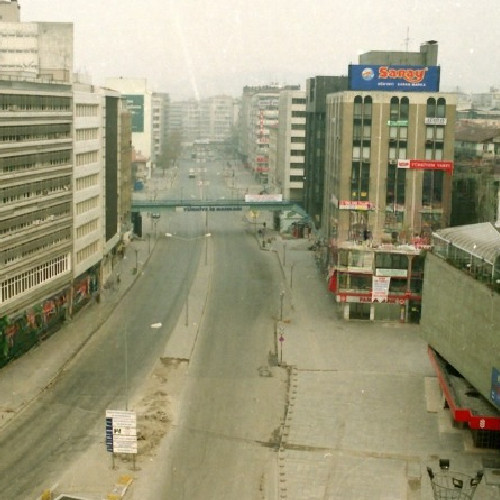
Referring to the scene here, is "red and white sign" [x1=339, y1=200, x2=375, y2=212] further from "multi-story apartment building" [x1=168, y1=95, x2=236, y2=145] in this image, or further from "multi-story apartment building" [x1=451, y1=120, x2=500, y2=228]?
"multi-story apartment building" [x1=168, y1=95, x2=236, y2=145]

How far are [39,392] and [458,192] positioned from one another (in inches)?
1052

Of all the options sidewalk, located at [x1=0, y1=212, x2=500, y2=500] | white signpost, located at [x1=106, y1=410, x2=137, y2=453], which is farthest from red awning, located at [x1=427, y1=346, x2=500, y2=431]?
white signpost, located at [x1=106, y1=410, x2=137, y2=453]

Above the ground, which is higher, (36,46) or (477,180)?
(36,46)

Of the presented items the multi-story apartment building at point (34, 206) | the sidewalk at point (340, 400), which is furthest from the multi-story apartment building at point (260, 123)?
the multi-story apartment building at point (34, 206)

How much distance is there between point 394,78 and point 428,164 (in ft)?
14.9

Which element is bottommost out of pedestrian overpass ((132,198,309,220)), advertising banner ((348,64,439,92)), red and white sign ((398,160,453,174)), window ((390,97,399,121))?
pedestrian overpass ((132,198,309,220))

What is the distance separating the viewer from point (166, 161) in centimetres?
12356

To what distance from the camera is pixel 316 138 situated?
59.3 meters

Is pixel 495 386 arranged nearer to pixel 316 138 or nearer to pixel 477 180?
pixel 477 180

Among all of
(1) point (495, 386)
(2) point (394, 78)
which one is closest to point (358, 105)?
(2) point (394, 78)

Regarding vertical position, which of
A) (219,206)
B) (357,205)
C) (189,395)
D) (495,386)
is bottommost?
(189,395)

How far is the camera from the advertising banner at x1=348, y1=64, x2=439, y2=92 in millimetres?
40750

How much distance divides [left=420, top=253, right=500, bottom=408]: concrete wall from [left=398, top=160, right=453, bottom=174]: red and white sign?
45.2ft

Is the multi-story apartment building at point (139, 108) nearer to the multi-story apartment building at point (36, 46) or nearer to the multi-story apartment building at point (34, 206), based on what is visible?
the multi-story apartment building at point (36, 46)
